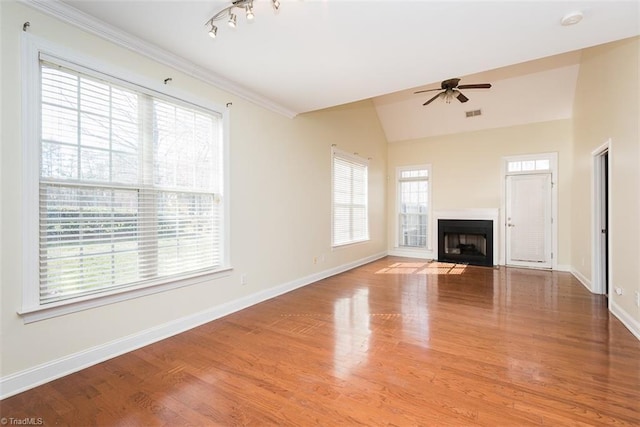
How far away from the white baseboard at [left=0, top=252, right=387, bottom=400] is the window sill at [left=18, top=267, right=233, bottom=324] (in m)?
0.34

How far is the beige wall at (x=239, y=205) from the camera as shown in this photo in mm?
1983

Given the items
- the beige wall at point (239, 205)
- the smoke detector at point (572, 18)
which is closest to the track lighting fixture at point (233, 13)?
the beige wall at point (239, 205)

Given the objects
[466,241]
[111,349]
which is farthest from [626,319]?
[111,349]

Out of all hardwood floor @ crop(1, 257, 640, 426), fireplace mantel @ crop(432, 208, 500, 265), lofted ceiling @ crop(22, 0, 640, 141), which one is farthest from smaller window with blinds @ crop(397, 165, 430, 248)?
lofted ceiling @ crop(22, 0, 640, 141)

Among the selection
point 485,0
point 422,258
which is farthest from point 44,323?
point 422,258

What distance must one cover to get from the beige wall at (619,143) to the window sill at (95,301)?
4366 millimetres

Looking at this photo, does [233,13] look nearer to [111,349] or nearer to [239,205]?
[239,205]

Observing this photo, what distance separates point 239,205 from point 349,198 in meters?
2.93

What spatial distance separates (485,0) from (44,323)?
3877 millimetres

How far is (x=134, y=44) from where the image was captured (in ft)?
8.53

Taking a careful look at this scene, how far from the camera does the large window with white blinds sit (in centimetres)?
219

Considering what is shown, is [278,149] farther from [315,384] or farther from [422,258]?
[422,258]

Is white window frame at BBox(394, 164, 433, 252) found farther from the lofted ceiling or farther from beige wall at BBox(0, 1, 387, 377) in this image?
the lofted ceiling

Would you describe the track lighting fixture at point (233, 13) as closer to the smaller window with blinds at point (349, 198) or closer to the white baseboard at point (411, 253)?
the smaller window with blinds at point (349, 198)
